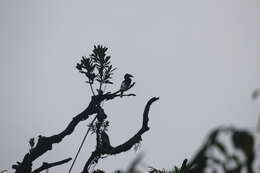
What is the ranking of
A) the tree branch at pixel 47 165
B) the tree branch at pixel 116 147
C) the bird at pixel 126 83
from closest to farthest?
the tree branch at pixel 47 165 → the tree branch at pixel 116 147 → the bird at pixel 126 83

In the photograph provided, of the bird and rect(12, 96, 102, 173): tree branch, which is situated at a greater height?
the bird

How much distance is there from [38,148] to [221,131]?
7239mm

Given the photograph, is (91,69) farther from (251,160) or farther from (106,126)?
(251,160)

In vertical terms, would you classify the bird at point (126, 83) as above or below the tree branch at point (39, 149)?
above

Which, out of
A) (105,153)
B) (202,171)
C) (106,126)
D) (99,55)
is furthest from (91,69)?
(202,171)

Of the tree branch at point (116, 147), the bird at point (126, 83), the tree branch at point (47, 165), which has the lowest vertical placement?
the tree branch at point (47, 165)

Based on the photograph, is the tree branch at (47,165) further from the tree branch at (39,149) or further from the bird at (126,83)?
the bird at (126,83)

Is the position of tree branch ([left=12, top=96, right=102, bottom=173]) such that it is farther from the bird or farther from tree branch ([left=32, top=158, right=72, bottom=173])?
the bird

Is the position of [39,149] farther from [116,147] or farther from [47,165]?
[116,147]

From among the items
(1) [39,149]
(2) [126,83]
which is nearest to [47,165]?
(1) [39,149]

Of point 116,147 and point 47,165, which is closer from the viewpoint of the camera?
point 47,165

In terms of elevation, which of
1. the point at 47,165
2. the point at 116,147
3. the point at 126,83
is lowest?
the point at 47,165

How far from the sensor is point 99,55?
9.20 m

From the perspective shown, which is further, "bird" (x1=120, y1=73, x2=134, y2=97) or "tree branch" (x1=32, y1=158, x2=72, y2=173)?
"bird" (x1=120, y1=73, x2=134, y2=97)
